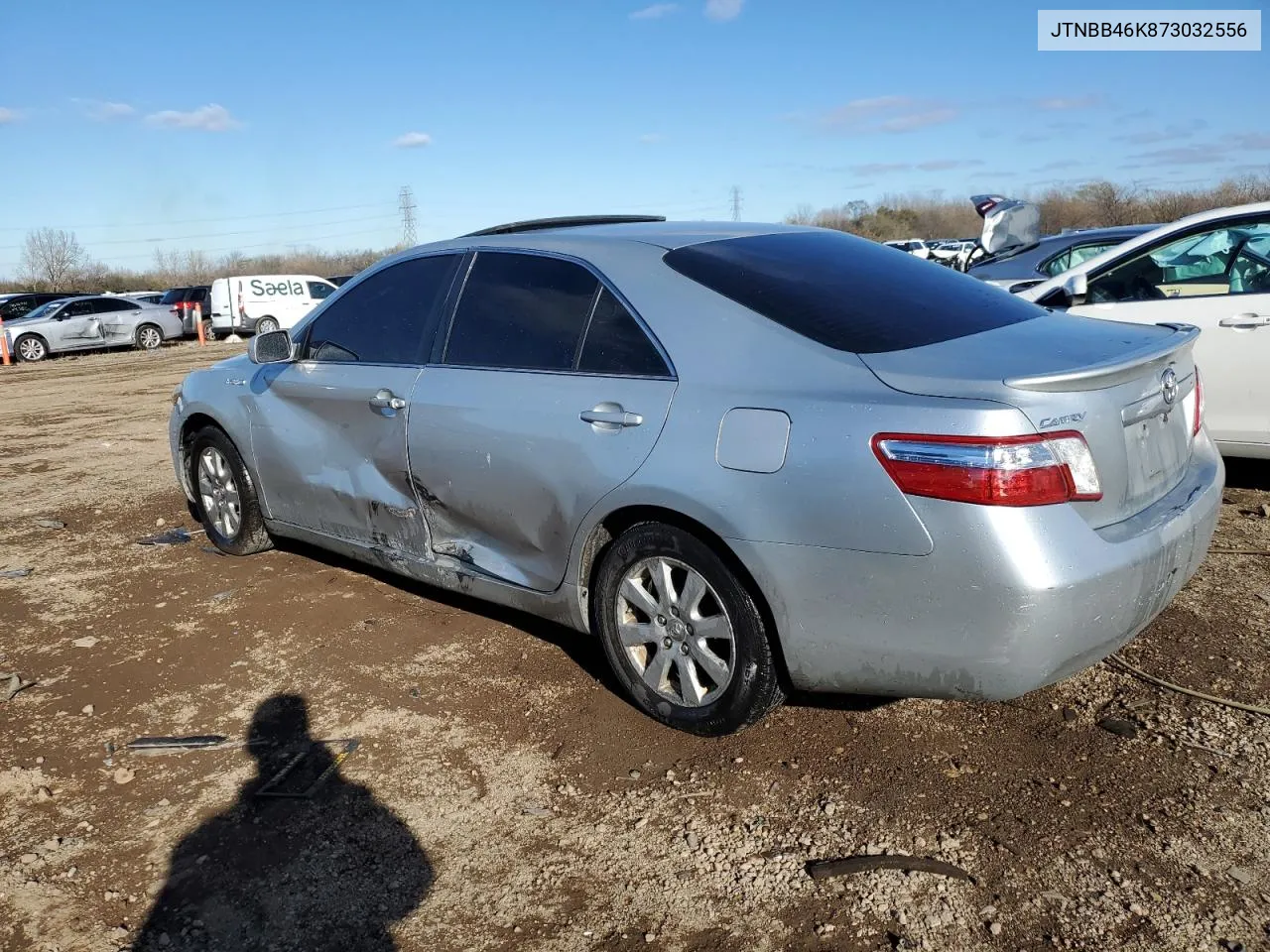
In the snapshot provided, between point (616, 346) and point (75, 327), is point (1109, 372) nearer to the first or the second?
point (616, 346)

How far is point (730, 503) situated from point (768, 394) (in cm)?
34

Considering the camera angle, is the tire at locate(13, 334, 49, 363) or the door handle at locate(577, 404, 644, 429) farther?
the tire at locate(13, 334, 49, 363)

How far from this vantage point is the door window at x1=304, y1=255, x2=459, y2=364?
424 cm

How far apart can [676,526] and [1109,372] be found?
1.33 meters

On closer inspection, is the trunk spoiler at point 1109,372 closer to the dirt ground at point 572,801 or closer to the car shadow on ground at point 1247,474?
the dirt ground at point 572,801

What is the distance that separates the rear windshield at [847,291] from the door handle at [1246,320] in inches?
101

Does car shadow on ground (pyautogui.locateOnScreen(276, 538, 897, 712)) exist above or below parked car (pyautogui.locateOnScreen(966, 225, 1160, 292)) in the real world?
below

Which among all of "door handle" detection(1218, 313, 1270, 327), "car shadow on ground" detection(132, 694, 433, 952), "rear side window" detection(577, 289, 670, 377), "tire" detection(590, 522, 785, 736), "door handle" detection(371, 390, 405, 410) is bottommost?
"car shadow on ground" detection(132, 694, 433, 952)

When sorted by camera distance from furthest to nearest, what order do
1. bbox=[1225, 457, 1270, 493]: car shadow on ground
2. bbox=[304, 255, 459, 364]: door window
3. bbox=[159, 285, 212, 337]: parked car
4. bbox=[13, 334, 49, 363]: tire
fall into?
1. bbox=[159, 285, 212, 337]: parked car
2. bbox=[13, 334, 49, 363]: tire
3. bbox=[1225, 457, 1270, 493]: car shadow on ground
4. bbox=[304, 255, 459, 364]: door window

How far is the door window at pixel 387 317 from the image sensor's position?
13.9 ft

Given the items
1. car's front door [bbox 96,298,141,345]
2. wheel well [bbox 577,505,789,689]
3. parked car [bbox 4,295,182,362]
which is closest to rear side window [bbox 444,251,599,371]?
wheel well [bbox 577,505,789,689]

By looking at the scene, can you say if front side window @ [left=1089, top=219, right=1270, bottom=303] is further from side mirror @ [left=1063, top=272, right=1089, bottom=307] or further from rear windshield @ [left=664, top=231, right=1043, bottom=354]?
rear windshield @ [left=664, top=231, right=1043, bottom=354]

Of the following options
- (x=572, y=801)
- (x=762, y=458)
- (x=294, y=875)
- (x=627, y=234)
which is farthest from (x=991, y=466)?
(x=294, y=875)

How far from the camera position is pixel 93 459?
368 inches
